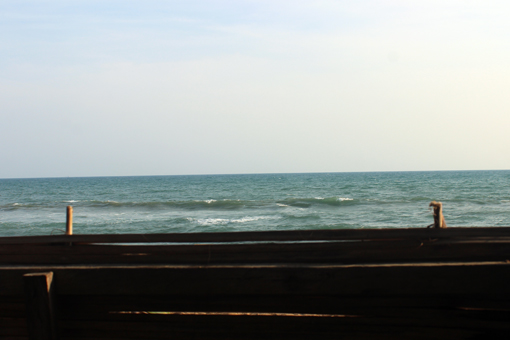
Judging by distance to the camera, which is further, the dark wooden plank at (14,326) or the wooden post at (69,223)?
the wooden post at (69,223)

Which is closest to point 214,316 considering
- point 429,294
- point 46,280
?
point 46,280

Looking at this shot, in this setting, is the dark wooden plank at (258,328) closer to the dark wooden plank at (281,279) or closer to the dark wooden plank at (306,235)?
the dark wooden plank at (281,279)

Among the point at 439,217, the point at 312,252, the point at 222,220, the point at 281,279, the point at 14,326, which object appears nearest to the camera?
the point at 281,279

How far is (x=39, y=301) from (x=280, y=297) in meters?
1.05

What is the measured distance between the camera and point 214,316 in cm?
188

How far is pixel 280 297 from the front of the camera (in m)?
1.86

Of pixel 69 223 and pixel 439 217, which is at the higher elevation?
pixel 439 217

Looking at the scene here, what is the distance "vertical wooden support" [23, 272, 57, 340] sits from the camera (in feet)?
5.96

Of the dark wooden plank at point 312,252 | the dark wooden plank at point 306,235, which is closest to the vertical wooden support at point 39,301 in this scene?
the dark wooden plank at point 312,252

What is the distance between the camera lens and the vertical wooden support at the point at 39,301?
5.96 feet

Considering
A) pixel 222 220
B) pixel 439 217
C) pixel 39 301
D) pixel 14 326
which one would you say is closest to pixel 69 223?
pixel 14 326

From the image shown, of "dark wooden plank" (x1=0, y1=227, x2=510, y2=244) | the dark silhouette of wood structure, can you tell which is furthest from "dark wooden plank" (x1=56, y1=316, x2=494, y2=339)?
"dark wooden plank" (x1=0, y1=227, x2=510, y2=244)

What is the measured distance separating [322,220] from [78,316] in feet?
52.7

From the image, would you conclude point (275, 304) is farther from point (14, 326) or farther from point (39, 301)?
point (14, 326)
